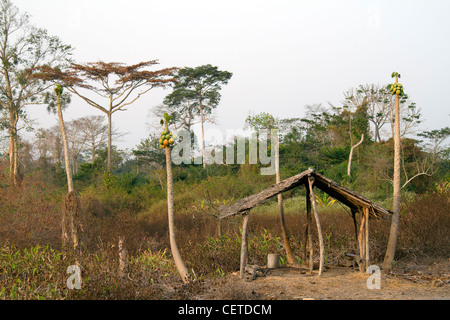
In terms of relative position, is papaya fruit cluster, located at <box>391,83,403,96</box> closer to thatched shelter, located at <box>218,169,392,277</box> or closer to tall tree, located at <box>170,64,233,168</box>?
thatched shelter, located at <box>218,169,392,277</box>

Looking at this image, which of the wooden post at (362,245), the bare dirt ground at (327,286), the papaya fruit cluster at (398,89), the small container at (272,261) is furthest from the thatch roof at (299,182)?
the papaya fruit cluster at (398,89)

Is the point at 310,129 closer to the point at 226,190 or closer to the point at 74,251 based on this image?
the point at 226,190

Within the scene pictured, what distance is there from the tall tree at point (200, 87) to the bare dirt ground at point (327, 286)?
25087 mm

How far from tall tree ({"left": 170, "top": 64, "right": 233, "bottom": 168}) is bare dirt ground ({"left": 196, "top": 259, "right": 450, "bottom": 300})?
988 inches

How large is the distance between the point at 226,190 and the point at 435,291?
1207 centimetres

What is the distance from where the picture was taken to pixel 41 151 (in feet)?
118

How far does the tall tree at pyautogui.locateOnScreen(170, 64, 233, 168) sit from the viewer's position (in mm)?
32406

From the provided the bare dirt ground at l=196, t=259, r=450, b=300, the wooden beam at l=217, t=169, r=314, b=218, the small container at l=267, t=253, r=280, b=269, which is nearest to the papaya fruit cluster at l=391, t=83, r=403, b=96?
the wooden beam at l=217, t=169, r=314, b=218

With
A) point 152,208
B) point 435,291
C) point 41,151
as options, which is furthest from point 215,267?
point 41,151

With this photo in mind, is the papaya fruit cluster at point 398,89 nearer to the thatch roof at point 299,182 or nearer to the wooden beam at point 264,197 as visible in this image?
the thatch roof at point 299,182

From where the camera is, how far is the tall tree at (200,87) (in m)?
32.4

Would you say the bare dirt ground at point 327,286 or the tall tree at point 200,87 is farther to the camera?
the tall tree at point 200,87

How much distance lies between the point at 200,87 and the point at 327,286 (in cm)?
2670
